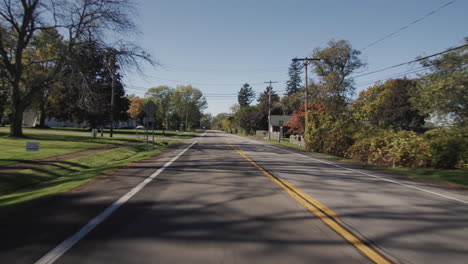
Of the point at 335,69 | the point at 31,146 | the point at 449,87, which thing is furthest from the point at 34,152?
the point at 335,69

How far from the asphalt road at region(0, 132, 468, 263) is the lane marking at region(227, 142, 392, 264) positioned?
7 centimetres

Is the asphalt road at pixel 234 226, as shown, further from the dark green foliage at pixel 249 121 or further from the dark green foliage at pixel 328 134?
the dark green foliage at pixel 249 121

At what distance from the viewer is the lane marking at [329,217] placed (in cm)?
353

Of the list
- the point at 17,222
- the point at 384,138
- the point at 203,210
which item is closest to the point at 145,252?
the point at 203,210

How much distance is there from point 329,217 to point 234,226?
1752mm

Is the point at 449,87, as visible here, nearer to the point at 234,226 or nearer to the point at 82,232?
the point at 234,226

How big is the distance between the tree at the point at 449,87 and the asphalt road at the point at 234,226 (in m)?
12.4

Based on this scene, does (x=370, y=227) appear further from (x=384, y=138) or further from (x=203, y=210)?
(x=384, y=138)

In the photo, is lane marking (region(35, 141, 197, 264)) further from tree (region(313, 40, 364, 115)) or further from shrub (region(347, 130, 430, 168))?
tree (region(313, 40, 364, 115))

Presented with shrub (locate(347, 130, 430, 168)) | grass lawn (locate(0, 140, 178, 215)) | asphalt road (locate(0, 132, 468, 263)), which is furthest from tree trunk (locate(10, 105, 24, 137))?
shrub (locate(347, 130, 430, 168))

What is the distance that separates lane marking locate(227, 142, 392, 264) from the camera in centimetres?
353

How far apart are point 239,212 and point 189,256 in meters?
1.90

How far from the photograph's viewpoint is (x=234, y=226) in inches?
175

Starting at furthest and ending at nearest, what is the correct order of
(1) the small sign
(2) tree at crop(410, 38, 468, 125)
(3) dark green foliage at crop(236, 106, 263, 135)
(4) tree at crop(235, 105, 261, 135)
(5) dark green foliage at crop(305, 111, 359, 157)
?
(4) tree at crop(235, 105, 261, 135) < (3) dark green foliage at crop(236, 106, 263, 135) < (5) dark green foliage at crop(305, 111, 359, 157) < (2) tree at crop(410, 38, 468, 125) < (1) the small sign
